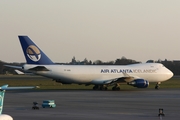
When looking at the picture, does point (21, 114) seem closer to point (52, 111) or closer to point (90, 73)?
point (52, 111)

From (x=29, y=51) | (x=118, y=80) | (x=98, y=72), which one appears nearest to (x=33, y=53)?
(x=29, y=51)

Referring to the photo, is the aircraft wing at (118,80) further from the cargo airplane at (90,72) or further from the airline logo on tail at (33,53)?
the airline logo on tail at (33,53)

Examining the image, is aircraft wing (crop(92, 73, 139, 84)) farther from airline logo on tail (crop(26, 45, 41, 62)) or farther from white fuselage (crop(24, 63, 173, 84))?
airline logo on tail (crop(26, 45, 41, 62))

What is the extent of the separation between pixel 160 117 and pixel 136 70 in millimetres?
29723

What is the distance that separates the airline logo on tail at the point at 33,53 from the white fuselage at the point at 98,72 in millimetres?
975

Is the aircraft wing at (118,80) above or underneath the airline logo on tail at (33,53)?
underneath

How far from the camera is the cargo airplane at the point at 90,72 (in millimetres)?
47281

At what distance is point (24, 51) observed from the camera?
1861 inches

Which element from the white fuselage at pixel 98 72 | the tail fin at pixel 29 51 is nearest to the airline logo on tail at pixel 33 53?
the tail fin at pixel 29 51

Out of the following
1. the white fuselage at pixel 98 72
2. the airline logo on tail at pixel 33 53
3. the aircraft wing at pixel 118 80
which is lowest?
the aircraft wing at pixel 118 80

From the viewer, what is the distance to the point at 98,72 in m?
50.6

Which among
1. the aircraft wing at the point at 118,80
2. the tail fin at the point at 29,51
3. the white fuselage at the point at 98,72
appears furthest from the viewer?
the aircraft wing at the point at 118,80

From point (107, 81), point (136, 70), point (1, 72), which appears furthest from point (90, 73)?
point (1, 72)

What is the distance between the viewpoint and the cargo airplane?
47.3 metres
